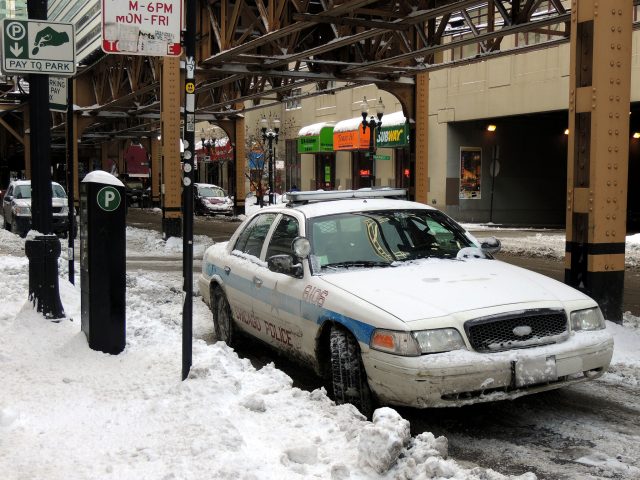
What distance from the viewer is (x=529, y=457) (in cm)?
460

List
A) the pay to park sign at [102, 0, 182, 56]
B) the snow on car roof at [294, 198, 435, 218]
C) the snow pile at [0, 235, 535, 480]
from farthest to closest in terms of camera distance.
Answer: the snow on car roof at [294, 198, 435, 218]
the pay to park sign at [102, 0, 182, 56]
the snow pile at [0, 235, 535, 480]

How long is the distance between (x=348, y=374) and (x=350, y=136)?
3416cm

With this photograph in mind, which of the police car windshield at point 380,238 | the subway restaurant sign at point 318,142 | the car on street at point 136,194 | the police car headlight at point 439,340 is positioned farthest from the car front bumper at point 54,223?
the car on street at point 136,194

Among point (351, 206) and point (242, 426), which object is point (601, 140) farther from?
point (242, 426)

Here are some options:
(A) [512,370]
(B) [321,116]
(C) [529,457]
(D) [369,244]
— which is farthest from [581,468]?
(B) [321,116]

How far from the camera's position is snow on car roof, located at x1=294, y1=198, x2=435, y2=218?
654cm

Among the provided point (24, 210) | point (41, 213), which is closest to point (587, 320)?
point (41, 213)

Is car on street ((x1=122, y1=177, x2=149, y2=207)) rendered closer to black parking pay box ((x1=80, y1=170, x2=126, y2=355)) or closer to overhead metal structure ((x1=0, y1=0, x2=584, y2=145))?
overhead metal structure ((x1=0, y1=0, x2=584, y2=145))

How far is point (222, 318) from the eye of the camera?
25.1 feet

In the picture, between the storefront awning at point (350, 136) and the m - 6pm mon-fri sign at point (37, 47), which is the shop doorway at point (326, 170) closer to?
the storefront awning at point (350, 136)

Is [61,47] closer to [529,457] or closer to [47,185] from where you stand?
[47,185]

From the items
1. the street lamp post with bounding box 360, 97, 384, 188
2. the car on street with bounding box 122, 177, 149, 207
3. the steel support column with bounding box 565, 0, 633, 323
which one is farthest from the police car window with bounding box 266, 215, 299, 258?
the car on street with bounding box 122, 177, 149, 207

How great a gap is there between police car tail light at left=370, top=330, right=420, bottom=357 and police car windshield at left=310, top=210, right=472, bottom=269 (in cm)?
116

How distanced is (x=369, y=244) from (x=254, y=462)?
268 cm
